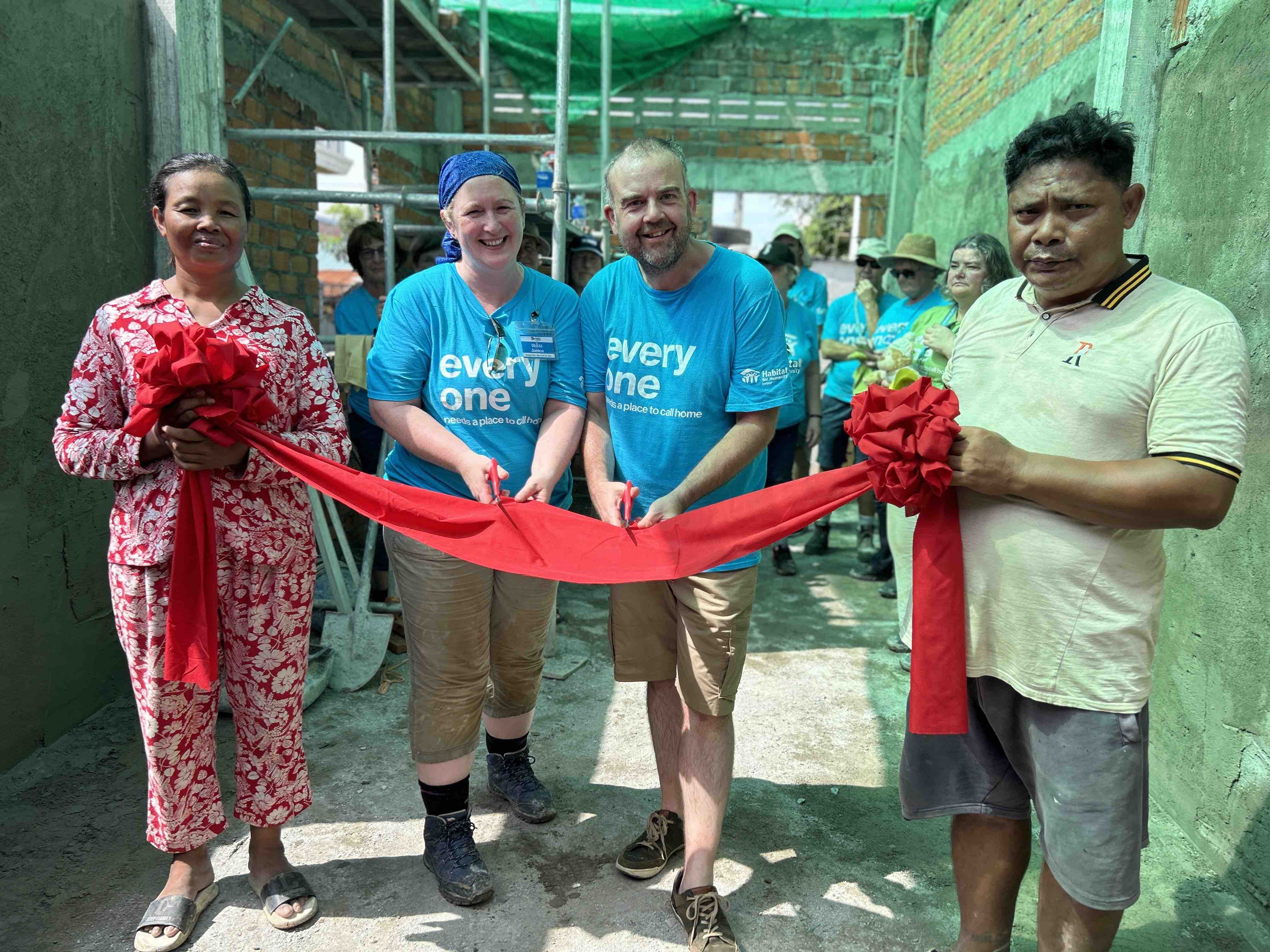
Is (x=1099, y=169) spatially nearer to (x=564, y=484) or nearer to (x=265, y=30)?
(x=564, y=484)

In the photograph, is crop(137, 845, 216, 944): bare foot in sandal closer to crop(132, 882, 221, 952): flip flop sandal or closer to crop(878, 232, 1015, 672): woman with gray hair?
crop(132, 882, 221, 952): flip flop sandal

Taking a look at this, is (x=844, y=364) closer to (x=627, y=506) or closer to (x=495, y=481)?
(x=627, y=506)

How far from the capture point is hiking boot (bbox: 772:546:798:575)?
20.5ft

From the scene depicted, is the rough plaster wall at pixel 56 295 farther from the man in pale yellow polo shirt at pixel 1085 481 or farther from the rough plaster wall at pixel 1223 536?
the rough plaster wall at pixel 1223 536

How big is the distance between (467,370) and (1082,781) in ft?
6.10

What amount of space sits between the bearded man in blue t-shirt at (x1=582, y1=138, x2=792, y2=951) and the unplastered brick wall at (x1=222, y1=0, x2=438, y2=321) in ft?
10.3

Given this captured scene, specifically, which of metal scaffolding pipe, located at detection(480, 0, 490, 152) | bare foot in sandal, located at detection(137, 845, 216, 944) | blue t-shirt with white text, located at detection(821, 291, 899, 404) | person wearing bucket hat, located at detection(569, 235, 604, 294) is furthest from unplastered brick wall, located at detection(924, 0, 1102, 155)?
bare foot in sandal, located at detection(137, 845, 216, 944)

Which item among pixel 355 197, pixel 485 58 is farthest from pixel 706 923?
pixel 485 58

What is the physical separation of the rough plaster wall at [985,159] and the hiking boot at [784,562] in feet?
8.21

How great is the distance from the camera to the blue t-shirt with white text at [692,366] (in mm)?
2525

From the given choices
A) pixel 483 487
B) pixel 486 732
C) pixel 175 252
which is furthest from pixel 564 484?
pixel 175 252

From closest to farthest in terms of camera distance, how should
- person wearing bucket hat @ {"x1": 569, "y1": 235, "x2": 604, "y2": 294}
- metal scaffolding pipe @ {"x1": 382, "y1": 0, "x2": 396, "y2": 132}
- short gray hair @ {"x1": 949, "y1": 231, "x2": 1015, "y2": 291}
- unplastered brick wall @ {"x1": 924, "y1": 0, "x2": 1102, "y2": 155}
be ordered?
short gray hair @ {"x1": 949, "y1": 231, "x2": 1015, "y2": 291}, metal scaffolding pipe @ {"x1": 382, "y1": 0, "x2": 396, "y2": 132}, unplastered brick wall @ {"x1": 924, "y1": 0, "x2": 1102, "y2": 155}, person wearing bucket hat @ {"x1": 569, "y1": 235, "x2": 604, "y2": 294}

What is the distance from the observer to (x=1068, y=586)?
72.6 inches

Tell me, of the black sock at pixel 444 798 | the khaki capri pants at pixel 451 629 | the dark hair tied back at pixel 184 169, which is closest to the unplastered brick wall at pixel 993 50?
the khaki capri pants at pixel 451 629
